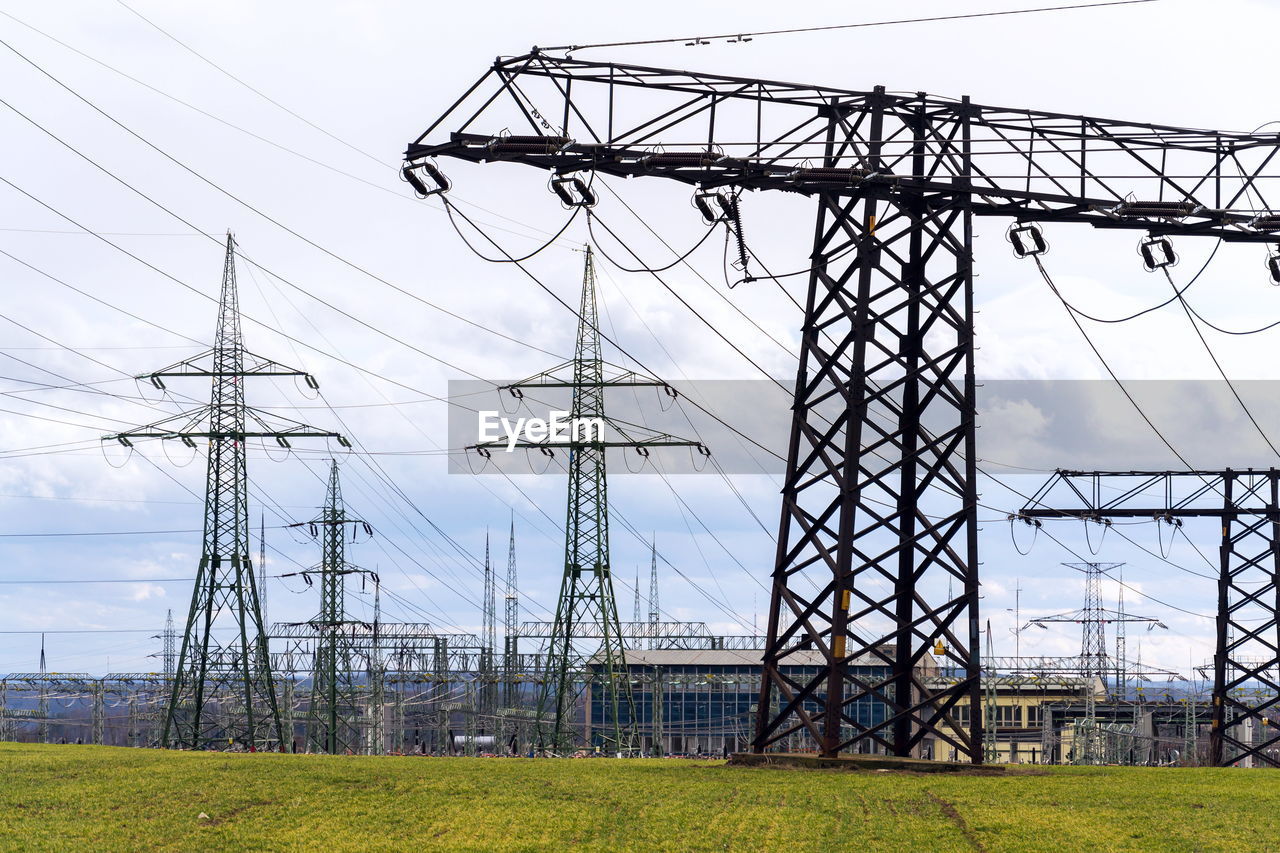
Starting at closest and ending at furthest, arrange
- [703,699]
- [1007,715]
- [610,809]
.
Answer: [610,809] → [1007,715] → [703,699]

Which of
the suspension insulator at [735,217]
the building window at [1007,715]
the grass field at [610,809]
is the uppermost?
the suspension insulator at [735,217]

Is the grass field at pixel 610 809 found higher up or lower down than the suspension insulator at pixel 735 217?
lower down

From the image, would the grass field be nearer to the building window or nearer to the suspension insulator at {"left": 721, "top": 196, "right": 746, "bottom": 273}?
the suspension insulator at {"left": 721, "top": 196, "right": 746, "bottom": 273}

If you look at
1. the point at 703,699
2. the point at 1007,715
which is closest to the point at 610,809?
the point at 703,699

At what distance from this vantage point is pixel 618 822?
68.6 feet

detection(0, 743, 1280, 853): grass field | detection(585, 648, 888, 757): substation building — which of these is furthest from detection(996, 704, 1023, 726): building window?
detection(0, 743, 1280, 853): grass field

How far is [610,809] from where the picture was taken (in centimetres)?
2211

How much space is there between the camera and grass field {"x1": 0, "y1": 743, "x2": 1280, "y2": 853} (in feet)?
64.0

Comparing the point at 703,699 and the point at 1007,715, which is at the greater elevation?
the point at 703,699

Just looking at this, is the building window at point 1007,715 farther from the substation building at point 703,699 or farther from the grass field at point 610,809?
the grass field at point 610,809

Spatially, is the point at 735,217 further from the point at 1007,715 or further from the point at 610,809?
the point at 1007,715

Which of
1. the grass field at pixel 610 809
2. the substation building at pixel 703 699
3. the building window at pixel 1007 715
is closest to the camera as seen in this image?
the grass field at pixel 610 809

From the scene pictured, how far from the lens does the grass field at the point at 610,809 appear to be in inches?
768

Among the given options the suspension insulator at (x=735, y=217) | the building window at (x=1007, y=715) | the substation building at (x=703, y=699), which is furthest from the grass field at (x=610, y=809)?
the building window at (x=1007, y=715)
